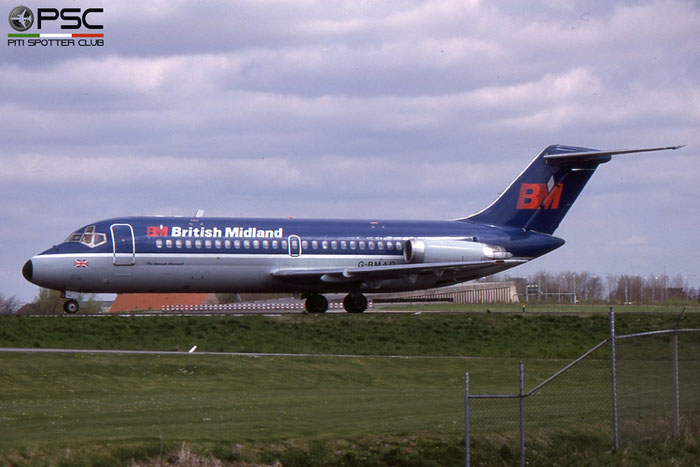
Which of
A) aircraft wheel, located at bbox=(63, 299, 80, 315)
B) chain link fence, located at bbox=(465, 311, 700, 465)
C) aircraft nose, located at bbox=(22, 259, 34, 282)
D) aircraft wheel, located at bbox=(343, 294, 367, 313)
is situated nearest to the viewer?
chain link fence, located at bbox=(465, 311, 700, 465)

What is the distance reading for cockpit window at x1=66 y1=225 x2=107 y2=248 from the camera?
4209 centimetres

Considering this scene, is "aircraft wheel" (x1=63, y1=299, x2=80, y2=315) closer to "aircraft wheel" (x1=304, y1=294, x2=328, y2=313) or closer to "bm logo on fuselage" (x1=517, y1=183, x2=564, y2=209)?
"aircraft wheel" (x1=304, y1=294, x2=328, y2=313)

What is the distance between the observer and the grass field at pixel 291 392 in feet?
60.3

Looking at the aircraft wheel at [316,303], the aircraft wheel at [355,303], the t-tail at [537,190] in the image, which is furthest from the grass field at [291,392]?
the t-tail at [537,190]

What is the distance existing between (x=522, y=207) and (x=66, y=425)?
36.5 metres

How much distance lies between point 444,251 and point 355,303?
15.4 feet

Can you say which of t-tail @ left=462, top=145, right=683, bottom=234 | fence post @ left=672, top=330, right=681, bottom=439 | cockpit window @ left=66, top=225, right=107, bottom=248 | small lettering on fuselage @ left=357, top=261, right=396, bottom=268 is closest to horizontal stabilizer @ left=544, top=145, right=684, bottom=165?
t-tail @ left=462, top=145, right=683, bottom=234

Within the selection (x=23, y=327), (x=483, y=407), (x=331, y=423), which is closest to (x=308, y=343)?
(x=23, y=327)

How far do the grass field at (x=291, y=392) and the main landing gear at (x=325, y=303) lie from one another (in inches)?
269

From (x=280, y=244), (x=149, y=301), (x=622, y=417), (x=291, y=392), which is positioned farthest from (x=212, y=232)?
(x=149, y=301)

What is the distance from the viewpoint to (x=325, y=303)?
47.3 meters

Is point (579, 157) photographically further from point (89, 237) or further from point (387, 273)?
point (89, 237)

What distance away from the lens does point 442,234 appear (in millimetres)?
49531

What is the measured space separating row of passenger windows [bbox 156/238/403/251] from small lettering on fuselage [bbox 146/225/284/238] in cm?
23
